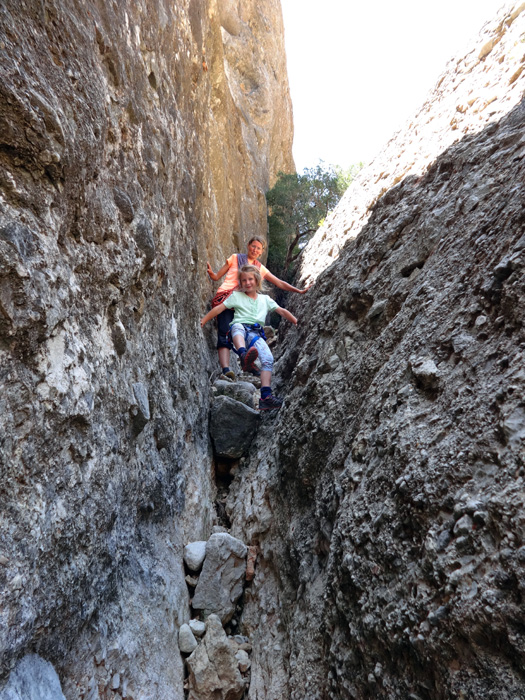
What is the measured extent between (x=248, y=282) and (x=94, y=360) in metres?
3.71

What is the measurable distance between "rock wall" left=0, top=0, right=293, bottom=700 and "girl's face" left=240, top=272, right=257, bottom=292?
1387mm

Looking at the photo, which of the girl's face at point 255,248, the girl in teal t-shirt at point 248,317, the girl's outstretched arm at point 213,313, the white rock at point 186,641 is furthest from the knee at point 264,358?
the white rock at point 186,641

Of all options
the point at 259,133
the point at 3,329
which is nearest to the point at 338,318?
the point at 3,329

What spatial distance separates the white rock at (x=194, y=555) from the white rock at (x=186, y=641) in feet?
1.51

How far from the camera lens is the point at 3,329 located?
6.13ft

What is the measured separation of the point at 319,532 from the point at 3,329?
230 cm

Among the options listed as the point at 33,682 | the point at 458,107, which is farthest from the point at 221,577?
the point at 458,107

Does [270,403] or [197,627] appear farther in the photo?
[270,403]

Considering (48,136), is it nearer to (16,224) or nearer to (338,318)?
(16,224)

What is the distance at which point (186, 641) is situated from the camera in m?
3.04

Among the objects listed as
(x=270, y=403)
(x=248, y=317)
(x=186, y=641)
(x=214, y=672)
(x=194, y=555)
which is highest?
(x=248, y=317)

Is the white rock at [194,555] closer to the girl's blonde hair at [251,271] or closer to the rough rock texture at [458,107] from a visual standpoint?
the girl's blonde hair at [251,271]

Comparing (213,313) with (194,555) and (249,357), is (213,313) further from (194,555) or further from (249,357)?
(194,555)

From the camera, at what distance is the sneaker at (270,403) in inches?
201
